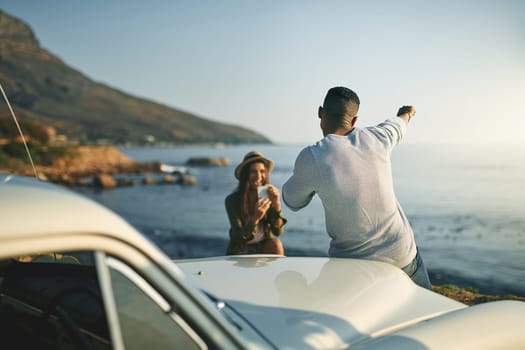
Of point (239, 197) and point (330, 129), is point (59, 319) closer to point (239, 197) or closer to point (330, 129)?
point (330, 129)

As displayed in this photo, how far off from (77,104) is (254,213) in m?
180

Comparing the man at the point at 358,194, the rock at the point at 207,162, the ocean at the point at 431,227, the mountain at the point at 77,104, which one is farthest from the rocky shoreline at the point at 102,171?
the mountain at the point at 77,104

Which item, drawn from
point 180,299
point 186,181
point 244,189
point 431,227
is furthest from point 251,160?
point 186,181

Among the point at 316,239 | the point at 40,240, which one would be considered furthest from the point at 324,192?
the point at 316,239

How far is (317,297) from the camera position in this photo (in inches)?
77.5

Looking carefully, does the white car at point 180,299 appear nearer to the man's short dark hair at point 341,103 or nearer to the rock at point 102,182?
the man's short dark hair at point 341,103

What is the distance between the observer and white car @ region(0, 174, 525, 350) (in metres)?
1.10

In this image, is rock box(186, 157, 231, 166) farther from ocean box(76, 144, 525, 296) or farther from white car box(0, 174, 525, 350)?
white car box(0, 174, 525, 350)

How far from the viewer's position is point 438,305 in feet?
7.13

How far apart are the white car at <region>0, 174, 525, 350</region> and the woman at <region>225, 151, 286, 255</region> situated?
1.38 m

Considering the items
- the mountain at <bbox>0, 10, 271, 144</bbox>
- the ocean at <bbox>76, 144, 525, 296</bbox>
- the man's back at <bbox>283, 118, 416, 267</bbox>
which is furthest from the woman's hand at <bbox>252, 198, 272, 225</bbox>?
the mountain at <bbox>0, 10, 271, 144</bbox>

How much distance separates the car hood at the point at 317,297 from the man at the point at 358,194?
29cm

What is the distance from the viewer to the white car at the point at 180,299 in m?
1.10

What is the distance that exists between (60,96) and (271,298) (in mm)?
187551
